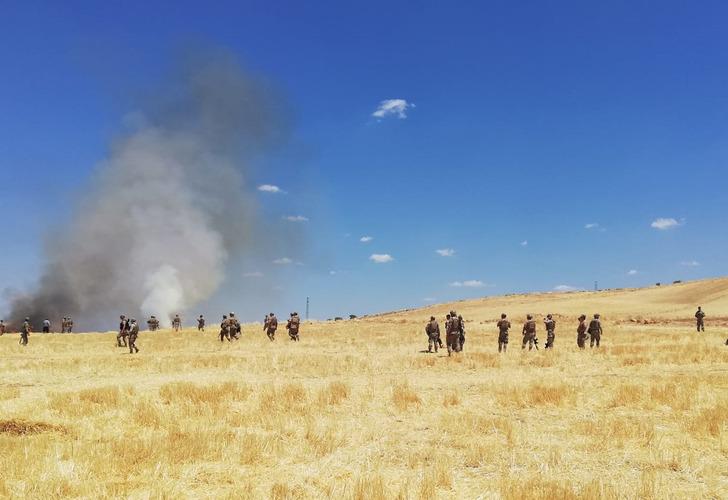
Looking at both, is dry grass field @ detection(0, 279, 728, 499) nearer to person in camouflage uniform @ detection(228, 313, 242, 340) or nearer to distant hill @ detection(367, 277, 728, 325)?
person in camouflage uniform @ detection(228, 313, 242, 340)

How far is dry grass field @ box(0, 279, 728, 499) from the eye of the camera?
754cm

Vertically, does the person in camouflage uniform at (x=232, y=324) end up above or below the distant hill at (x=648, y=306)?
below

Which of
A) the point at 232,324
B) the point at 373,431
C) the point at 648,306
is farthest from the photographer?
the point at 648,306

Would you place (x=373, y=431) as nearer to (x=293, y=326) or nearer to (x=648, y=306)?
(x=293, y=326)

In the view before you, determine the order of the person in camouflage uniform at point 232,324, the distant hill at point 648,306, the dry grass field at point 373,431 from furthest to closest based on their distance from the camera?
the distant hill at point 648,306, the person in camouflage uniform at point 232,324, the dry grass field at point 373,431

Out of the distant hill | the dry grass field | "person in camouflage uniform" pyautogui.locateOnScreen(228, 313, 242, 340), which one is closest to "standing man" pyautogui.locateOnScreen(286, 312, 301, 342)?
"person in camouflage uniform" pyautogui.locateOnScreen(228, 313, 242, 340)

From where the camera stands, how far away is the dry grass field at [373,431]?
754 cm

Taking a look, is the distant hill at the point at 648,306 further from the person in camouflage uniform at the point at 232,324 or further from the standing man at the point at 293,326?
the person in camouflage uniform at the point at 232,324

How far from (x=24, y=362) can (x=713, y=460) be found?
24.7m

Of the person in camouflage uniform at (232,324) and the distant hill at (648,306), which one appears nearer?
the person in camouflage uniform at (232,324)

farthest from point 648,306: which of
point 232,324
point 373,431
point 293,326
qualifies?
point 373,431

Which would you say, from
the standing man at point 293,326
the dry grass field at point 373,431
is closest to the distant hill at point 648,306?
the standing man at point 293,326

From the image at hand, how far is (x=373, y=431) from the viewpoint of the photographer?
35.6 feet

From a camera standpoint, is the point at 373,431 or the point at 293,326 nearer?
the point at 373,431
